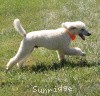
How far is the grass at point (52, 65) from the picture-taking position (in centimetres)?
1024

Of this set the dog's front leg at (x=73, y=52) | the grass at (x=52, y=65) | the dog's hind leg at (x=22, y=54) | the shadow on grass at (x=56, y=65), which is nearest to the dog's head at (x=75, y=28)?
the dog's front leg at (x=73, y=52)

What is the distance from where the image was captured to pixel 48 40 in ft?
39.8

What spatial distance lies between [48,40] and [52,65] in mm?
824

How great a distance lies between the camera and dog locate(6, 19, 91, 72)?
12078mm

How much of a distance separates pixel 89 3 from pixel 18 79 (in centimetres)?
1210

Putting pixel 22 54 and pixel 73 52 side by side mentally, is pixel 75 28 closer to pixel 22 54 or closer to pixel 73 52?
pixel 73 52

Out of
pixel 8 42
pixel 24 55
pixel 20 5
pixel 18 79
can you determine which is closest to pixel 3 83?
pixel 18 79

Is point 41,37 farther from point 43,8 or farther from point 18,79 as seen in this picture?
point 43,8

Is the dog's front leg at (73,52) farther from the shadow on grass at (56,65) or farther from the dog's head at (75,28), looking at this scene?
the dog's head at (75,28)

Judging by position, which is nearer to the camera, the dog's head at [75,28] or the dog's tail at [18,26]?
the dog's tail at [18,26]

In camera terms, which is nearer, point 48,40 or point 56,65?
point 48,40

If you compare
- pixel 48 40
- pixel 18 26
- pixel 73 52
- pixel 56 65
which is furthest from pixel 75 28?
pixel 18 26

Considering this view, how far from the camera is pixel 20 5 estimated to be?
24.7m

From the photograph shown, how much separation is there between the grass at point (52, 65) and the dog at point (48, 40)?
1.14ft
